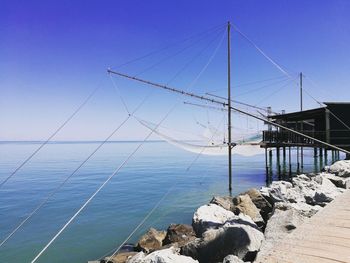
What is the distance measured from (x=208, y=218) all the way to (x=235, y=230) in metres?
3.68

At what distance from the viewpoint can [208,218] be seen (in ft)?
36.0

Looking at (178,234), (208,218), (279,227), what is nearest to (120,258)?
(178,234)

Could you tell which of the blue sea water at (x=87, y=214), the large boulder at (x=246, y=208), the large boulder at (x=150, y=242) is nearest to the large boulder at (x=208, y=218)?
the large boulder at (x=246, y=208)

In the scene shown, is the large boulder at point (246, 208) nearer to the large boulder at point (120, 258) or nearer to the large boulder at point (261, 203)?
the large boulder at point (261, 203)

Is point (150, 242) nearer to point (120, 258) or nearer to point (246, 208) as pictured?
point (120, 258)

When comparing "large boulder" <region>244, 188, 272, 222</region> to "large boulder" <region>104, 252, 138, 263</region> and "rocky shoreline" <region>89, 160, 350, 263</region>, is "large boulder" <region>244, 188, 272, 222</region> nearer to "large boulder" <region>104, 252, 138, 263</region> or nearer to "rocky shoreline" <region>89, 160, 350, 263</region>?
"rocky shoreline" <region>89, 160, 350, 263</region>

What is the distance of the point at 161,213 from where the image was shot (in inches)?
808

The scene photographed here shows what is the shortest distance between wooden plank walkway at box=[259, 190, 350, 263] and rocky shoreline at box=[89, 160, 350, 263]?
0.27m

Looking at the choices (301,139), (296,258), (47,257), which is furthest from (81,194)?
(296,258)

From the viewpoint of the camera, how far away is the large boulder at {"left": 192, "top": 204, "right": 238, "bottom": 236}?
10.6 m

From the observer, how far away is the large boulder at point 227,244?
688 cm

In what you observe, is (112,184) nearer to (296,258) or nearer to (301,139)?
(301,139)

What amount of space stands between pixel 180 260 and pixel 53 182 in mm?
33669

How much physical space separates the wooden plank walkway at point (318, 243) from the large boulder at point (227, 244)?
96 cm
